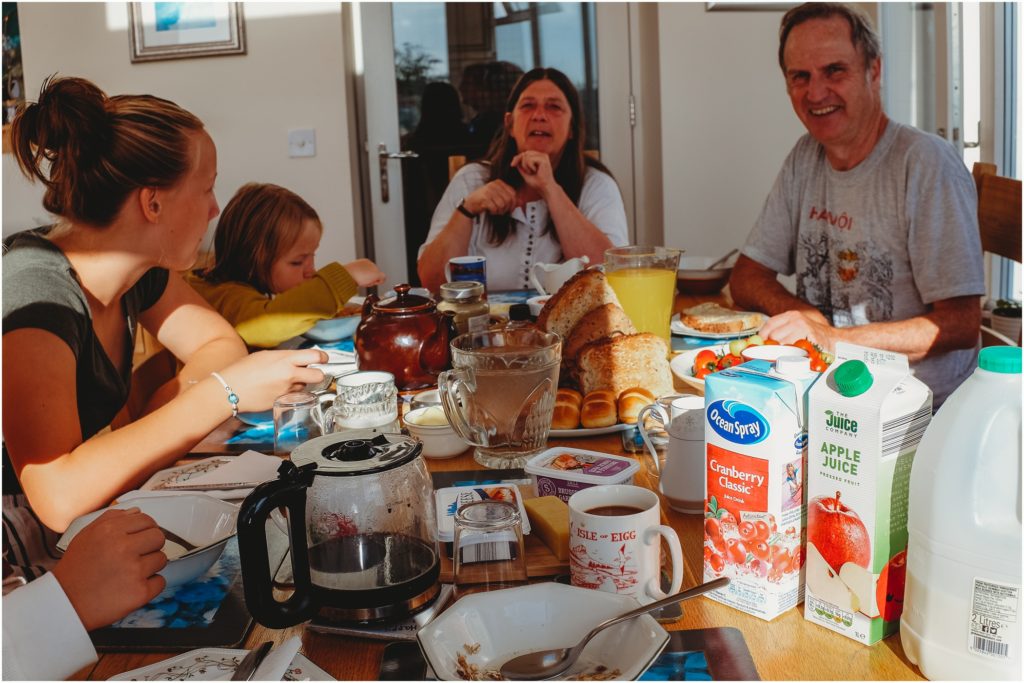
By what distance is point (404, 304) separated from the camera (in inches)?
57.7

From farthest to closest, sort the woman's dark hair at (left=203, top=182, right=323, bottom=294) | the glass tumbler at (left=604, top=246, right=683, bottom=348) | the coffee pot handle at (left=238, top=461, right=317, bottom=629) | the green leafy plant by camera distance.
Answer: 1. the green leafy plant
2. the woman's dark hair at (left=203, top=182, right=323, bottom=294)
3. the glass tumbler at (left=604, top=246, right=683, bottom=348)
4. the coffee pot handle at (left=238, top=461, right=317, bottom=629)

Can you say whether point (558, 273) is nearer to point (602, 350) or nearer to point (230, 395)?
point (602, 350)

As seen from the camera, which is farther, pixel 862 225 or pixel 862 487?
pixel 862 225

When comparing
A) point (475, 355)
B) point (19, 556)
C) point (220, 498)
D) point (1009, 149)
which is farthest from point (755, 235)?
point (19, 556)

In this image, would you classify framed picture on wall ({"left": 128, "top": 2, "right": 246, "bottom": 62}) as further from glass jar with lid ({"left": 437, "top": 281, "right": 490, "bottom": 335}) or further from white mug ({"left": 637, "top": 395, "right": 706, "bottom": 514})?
white mug ({"left": 637, "top": 395, "right": 706, "bottom": 514})

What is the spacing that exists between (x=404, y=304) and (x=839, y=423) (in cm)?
90

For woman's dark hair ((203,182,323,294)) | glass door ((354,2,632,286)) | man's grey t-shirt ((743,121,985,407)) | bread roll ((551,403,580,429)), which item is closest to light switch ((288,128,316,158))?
glass door ((354,2,632,286))

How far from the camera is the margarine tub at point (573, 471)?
0.93 m

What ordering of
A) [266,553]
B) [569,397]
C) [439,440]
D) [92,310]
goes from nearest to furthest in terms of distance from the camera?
[266,553]
[439,440]
[569,397]
[92,310]

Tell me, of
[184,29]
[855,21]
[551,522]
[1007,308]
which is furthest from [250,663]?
[184,29]

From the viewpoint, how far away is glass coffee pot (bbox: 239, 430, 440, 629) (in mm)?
755

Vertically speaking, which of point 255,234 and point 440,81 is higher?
point 440,81

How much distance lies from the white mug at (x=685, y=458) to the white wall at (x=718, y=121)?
2964 millimetres

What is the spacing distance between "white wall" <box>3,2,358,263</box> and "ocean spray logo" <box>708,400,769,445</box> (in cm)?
332
